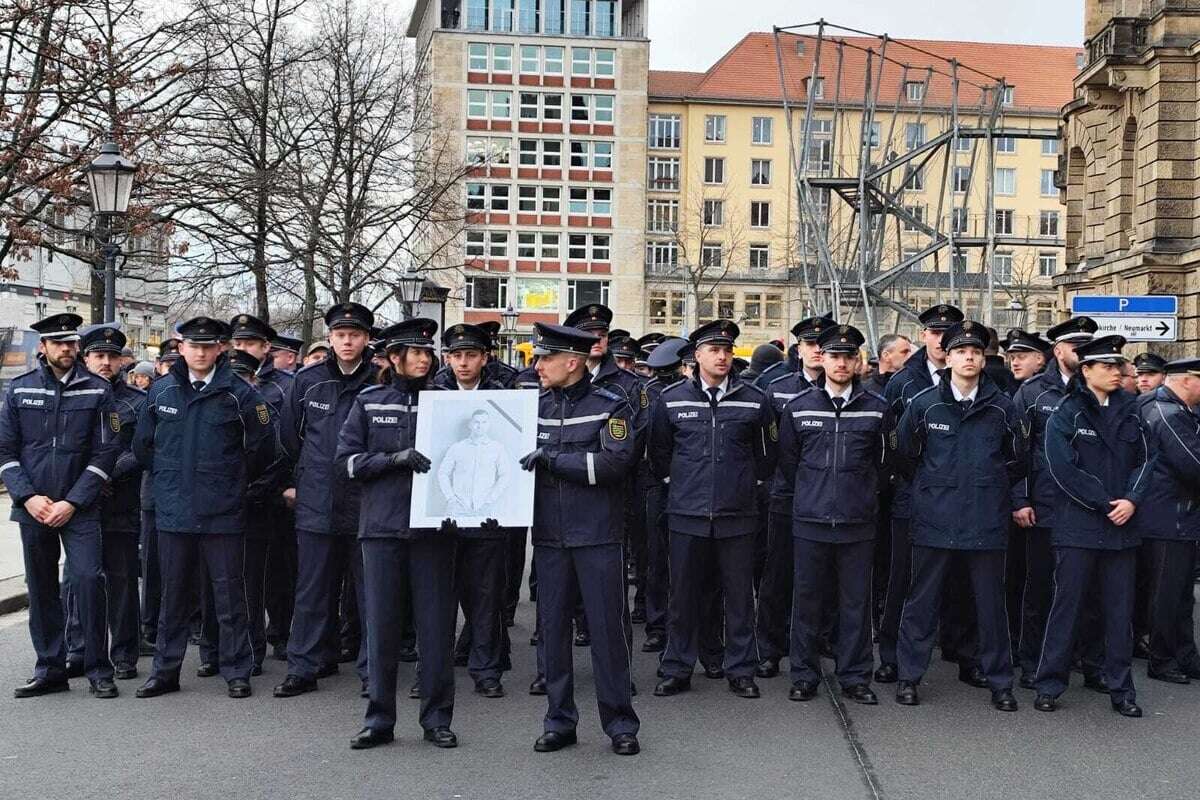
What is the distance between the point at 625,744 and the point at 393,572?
1.51m

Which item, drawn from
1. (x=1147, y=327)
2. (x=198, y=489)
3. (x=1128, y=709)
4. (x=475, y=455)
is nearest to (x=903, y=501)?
(x=1128, y=709)

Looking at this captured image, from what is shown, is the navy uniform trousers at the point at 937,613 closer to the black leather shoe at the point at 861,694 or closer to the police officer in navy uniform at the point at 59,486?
the black leather shoe at the point at 861,694

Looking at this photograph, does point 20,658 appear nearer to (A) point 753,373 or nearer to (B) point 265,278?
(A) point 753,373

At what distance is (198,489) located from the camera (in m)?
8.38

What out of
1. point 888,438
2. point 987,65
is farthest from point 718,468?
point 987,65

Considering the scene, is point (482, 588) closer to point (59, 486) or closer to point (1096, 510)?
point (59, 486)

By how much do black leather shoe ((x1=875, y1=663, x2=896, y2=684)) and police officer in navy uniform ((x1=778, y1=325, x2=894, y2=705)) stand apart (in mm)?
647

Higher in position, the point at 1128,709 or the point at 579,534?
the point at 579,534

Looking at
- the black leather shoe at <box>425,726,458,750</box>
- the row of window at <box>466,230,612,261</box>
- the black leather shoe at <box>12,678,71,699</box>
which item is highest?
the row of window at <box>466,230,612,261</box>

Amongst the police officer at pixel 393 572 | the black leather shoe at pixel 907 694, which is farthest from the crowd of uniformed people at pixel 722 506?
the police officer at pixel 393 572

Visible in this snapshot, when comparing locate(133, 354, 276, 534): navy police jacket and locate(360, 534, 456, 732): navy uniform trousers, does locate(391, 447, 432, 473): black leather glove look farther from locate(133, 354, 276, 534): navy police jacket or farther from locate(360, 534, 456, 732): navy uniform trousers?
locate(133, 354, 276, 534): navy police jacket

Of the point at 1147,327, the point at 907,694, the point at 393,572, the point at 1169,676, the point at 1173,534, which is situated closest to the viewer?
the point at 393,572

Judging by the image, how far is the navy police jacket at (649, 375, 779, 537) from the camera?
27.7 ft

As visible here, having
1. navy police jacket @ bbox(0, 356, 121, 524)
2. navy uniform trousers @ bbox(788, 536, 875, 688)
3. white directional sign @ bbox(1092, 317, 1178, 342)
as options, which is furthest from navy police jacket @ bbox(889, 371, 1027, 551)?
white directional sign @ bbox(1092, 317, 1178, 342)
